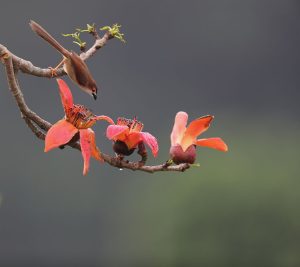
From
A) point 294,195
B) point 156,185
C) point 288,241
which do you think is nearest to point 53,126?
point 288,241

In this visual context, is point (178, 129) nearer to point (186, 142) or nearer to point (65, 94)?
point (186, 142)

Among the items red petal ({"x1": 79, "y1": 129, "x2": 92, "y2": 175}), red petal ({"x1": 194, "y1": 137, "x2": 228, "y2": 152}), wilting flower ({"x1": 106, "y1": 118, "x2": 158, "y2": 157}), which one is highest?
wilting flower ({"x1": 106, "y1": 118, "x2": 158, "y2": 157})

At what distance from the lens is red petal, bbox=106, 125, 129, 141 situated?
77 cm

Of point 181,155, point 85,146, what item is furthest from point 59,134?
point 181,155

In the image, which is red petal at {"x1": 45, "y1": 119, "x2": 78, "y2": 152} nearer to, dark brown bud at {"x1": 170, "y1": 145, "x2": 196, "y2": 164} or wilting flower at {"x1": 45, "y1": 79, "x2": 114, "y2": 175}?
wilting flower at {"x1": 45, "y1": 79, "x2": 114, "y2": 175}

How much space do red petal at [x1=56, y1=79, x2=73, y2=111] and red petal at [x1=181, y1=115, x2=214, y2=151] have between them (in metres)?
0.13

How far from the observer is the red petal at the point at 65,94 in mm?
770

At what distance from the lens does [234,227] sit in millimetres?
4562

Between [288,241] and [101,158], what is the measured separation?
4080 millimetres

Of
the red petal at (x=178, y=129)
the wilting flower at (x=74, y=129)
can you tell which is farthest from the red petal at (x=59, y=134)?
the red petal at (x=178, y=129)

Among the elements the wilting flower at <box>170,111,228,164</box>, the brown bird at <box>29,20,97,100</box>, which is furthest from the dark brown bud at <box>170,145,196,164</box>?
the brown bird at <box>29,20,97,100</box>

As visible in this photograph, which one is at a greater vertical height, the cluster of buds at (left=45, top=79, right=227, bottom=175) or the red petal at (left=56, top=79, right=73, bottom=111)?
the red petal at (left=56, top=79, right=73, bottom=111)

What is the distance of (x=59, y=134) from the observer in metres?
0.75

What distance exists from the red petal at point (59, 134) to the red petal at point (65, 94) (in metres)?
0.03
